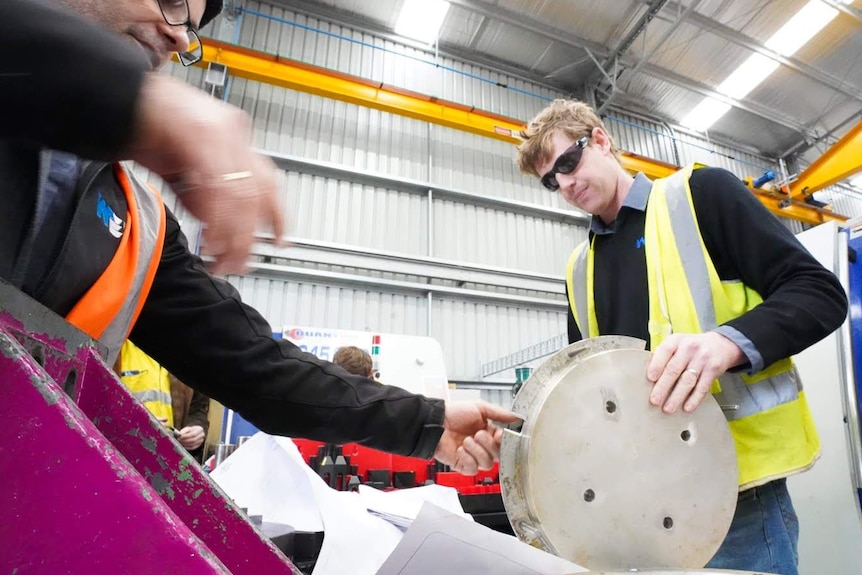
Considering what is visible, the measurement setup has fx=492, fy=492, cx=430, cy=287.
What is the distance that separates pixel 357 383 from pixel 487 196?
14.6 ft

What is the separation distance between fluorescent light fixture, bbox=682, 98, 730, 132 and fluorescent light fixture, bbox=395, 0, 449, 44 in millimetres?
3778

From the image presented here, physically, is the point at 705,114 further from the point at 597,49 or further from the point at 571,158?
the point at 571,158

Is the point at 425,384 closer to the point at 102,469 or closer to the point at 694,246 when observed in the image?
the point at 694,246

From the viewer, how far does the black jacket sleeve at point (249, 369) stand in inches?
34.7

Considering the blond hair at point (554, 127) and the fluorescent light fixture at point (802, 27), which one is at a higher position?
the fluorescent light fixture at point (802, 27)

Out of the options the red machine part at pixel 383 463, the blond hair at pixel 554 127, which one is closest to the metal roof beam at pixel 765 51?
the blond hair at pixel 554 127

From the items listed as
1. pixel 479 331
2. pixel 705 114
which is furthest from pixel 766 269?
pixel 705 114

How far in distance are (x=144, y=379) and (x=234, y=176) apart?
92.2 inches

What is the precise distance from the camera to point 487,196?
5.20 meters

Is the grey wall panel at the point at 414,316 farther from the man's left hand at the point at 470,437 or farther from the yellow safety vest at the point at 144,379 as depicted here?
the man's left hand at the point at 470,437

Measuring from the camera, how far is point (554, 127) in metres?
1.36

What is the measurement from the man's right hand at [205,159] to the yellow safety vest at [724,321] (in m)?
0.88

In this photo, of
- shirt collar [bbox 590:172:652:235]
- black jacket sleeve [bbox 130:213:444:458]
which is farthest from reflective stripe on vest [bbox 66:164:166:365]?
shirt collar [bbox 590:172:652:235]

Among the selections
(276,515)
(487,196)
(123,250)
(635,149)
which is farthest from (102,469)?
(635,149)
